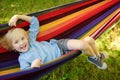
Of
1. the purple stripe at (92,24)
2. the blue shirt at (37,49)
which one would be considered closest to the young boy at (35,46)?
the blue shirt at (37,49)

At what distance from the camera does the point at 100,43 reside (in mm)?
3670

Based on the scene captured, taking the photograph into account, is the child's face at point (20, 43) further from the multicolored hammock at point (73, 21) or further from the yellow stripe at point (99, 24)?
the yellow stripe at point (99, 24)

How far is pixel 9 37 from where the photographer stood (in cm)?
255

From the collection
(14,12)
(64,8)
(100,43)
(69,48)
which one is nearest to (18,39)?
(69,48)

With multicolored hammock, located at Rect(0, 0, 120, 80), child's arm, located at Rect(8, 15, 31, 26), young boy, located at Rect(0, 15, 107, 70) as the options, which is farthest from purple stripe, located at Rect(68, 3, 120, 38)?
child's arm, located at Rect(8, 15, 31, 26)

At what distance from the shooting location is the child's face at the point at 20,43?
2.54 m

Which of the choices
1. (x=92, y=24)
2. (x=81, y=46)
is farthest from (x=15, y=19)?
(x=92, y=24)

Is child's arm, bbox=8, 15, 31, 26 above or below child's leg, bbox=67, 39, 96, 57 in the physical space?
above

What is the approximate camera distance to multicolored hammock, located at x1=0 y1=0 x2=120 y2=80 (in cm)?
256

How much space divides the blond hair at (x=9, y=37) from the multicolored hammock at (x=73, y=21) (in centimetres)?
4

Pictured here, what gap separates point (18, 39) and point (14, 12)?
6.48ft

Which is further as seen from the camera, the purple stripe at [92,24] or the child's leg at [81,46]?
the purple stripe at [92,24]

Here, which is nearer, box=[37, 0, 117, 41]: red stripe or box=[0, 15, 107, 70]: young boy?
box=[0, 15, 107, 70]: young boy

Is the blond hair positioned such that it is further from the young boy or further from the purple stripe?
the purple stripe
